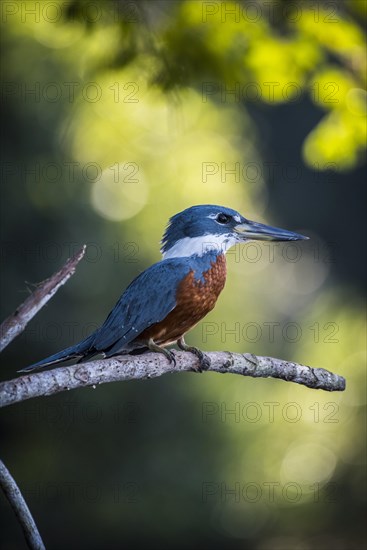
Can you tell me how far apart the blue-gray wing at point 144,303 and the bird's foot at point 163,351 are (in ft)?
0.24

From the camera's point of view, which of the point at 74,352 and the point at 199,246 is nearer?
the point at 74,352

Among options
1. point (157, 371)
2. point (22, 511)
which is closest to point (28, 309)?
point (22, 511)

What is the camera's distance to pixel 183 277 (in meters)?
2.34

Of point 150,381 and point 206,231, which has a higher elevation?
point 206,231

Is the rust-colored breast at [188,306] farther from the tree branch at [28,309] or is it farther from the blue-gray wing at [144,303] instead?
the tree branch at [28,309]

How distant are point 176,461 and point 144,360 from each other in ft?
14.0

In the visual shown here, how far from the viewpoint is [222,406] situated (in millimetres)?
6055

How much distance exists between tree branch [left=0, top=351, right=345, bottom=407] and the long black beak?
1.19ft

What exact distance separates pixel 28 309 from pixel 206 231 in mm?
963

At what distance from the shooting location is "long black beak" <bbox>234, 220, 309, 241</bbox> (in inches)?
84.7

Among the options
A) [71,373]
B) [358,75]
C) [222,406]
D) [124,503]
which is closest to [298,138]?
[222,406]

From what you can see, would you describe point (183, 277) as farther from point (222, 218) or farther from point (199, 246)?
point (222, 218)

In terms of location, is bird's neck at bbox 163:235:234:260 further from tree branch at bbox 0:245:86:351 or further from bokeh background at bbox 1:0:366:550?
bokeh background at bbox 1:0:366:550

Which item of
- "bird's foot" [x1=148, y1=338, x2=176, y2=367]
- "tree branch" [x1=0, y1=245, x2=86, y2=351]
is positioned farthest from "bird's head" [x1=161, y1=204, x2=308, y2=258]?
"tree branch" [x1=0, y1=245, x2=86, y2=351]
